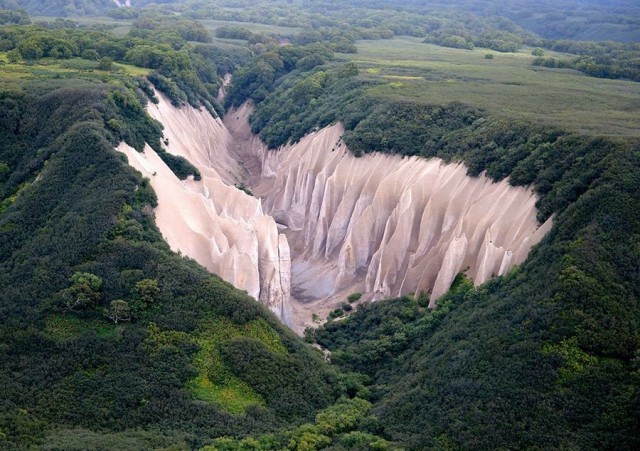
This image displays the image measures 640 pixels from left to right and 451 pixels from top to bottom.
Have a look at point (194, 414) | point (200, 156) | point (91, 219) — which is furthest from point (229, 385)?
point (200, 156)

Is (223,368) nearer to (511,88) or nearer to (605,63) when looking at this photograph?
(511,88)

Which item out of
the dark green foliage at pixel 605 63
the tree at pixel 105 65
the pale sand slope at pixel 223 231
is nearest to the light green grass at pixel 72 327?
the pale sand slope at pixel 223 231

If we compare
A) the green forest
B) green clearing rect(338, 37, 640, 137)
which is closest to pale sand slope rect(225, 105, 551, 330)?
the green forest

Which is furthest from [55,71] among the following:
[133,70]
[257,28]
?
[257,28]

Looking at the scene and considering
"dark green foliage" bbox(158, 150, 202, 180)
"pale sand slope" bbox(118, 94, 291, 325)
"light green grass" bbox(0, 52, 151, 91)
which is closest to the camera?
"pale sand slope" bbox(118, 94, 291, 325)

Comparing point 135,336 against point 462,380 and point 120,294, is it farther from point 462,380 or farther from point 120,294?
point 462,380

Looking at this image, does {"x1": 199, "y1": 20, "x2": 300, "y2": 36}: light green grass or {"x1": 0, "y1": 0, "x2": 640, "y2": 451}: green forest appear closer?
{"x1": 0, "y1": 0, "x2": 640, "y2": 451}: green forest

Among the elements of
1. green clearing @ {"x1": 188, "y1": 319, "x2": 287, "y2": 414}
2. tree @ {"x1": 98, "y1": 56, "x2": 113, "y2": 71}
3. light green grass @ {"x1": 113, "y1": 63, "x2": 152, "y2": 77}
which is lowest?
green clearing @ {"x1": 188, "y1": 319, "x2": 287, "y2": 414}

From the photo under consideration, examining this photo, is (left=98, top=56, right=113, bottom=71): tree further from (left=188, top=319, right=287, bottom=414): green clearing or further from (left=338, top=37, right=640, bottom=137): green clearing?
(left=188, top=319, right=287, bottom=414): green clearing
